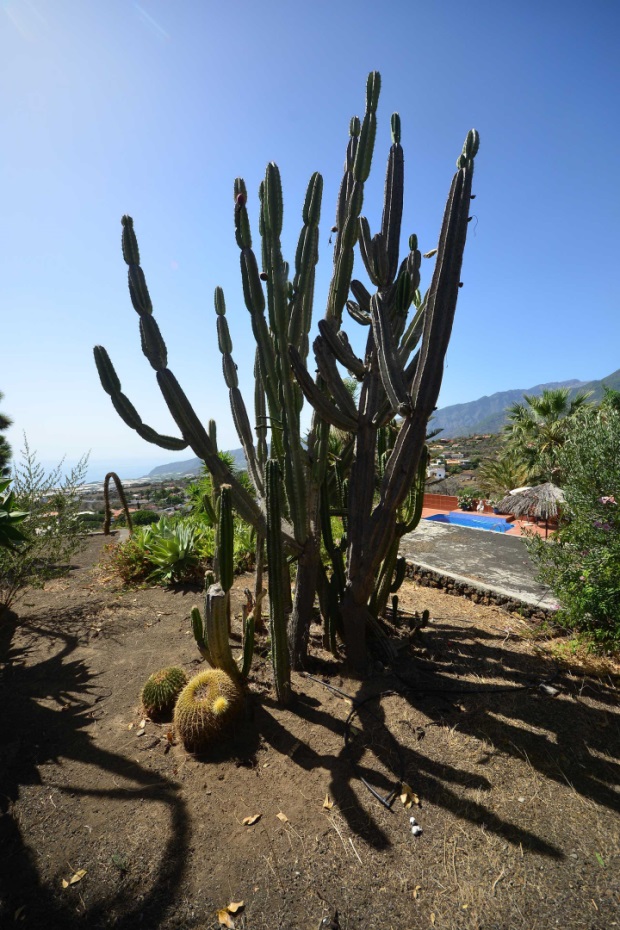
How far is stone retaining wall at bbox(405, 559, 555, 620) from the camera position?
5.07 m

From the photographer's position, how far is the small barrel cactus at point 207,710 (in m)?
2.80

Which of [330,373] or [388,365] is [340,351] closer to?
[330,373]

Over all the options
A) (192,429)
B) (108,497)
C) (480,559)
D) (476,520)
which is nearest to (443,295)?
(192,429)

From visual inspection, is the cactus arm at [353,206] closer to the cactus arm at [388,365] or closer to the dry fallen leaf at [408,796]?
the cactus arm at [388,365]

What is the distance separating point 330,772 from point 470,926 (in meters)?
1.03

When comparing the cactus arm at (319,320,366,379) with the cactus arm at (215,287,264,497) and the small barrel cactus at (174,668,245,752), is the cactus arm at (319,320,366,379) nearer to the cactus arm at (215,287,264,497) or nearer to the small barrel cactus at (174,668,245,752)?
the cactus arm at (215,287,264,497)

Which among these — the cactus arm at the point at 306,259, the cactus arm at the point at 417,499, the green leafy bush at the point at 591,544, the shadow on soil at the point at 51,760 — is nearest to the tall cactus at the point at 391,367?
the cactus arm at the point at 306,259

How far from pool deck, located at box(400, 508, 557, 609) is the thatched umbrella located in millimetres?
2493

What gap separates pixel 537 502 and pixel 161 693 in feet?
35.7

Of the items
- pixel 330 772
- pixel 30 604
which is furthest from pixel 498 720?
pixel 30 604

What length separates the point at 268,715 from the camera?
316 cm

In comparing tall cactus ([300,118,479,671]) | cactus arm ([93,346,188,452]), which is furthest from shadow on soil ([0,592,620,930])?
cactus arm ([93,346,188,452])

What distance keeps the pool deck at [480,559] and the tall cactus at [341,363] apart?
2830 millimetres

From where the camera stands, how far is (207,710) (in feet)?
9.29
